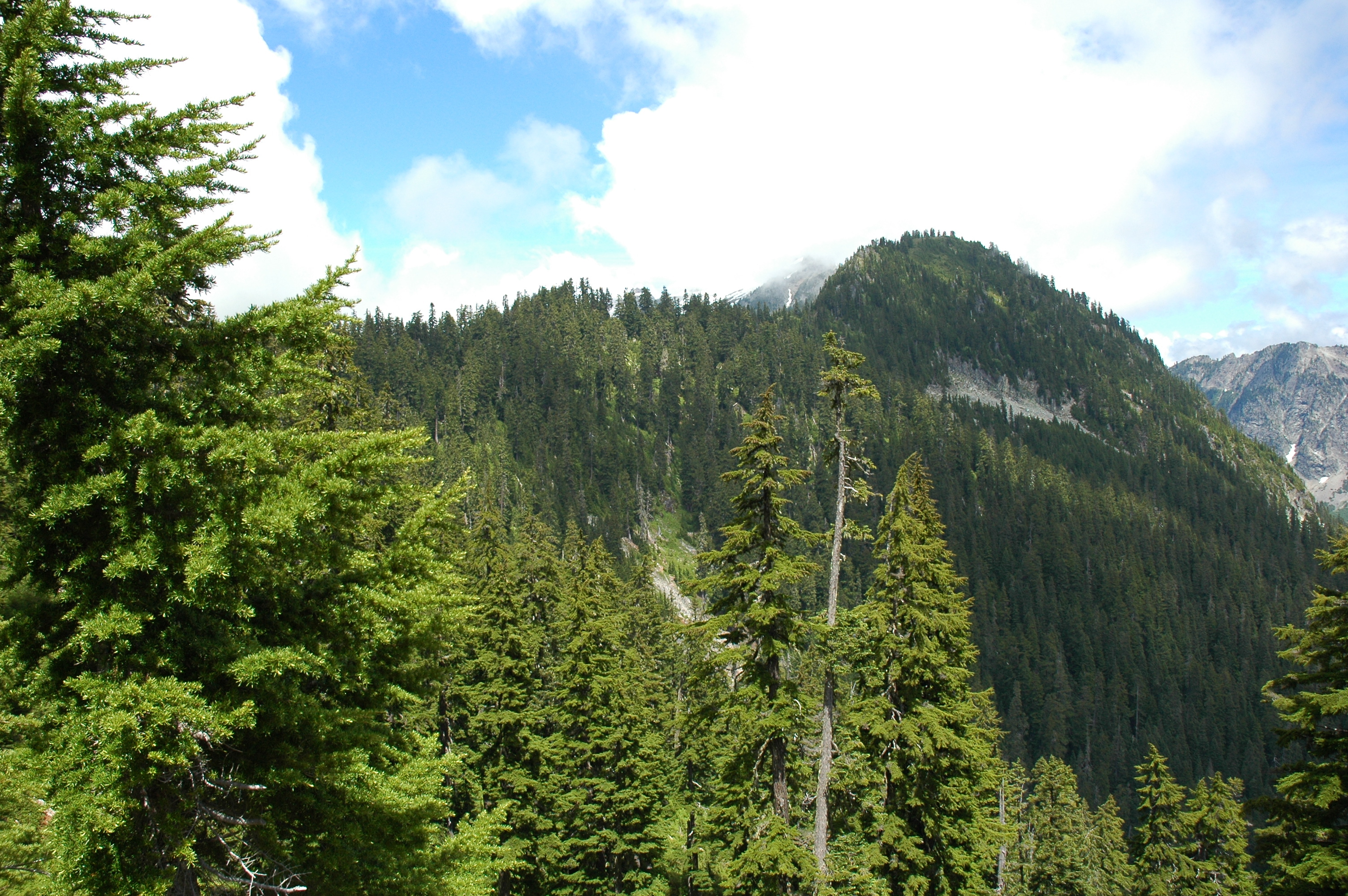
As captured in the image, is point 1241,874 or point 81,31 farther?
point 1241,874

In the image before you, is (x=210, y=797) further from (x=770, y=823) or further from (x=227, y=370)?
(x=770, y=823)

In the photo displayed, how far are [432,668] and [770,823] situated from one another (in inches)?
362

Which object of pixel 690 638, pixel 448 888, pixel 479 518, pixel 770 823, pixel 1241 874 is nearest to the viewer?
pixel 448 888

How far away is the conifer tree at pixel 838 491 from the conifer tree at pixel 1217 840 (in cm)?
2781

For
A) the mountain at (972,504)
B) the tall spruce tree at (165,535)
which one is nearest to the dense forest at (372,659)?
the tall spruce tree at (165,535)

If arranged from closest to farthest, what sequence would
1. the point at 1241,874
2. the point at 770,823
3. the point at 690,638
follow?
the point at 770,823 → the point at 690,638 → the point at 1241,874

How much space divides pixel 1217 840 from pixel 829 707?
32429 millimetres

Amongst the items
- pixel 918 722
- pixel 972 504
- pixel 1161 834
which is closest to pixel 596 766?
pixel 918 722

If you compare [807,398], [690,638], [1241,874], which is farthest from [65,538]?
[807,398]

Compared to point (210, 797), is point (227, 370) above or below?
above

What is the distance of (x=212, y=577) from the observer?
22.5 feet

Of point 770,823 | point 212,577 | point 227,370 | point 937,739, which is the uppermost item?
point 227,370

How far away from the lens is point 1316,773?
46.9 feet

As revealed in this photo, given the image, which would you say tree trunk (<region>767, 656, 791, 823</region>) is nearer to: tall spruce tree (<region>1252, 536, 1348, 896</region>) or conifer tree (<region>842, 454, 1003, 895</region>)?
conifer tree (<region>842, 454, 1003, 895</region>)
